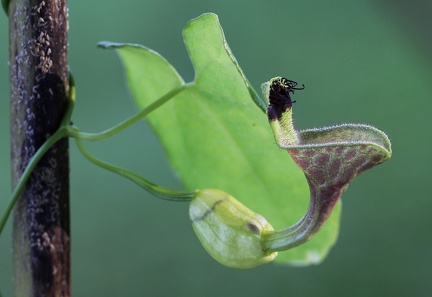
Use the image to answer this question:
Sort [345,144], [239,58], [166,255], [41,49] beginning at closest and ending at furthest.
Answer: [345,144] → [41,49] → [166,255] → [239,58]

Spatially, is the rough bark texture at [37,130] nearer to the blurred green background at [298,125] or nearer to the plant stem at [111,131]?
the plant stem at [111,131]

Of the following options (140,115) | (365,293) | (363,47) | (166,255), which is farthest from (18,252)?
(363,47)

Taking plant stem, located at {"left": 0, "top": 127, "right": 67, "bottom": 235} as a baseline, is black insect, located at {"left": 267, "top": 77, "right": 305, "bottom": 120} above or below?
above

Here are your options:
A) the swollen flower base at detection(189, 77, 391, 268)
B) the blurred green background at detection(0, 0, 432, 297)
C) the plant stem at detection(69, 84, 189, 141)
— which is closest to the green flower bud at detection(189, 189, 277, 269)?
the swollen flower base at detection(189, 77, 391, 268)

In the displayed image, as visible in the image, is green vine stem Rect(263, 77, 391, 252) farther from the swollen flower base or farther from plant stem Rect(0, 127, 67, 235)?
plant stem Rect(0, 127, 67, 235)

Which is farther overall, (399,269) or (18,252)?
(399,269)

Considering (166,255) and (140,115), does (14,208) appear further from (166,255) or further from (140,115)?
(166,255)

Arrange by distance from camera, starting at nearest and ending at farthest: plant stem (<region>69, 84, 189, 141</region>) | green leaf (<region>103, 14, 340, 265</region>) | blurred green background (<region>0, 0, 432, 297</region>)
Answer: plant stem (<region>69, 84, 189, 141</region>), green leaf (<region>103, 14, 340, 265</region>), blurred green background (<region>0, 0, 432, 297</region>)

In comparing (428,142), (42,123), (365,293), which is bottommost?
(365,293)
